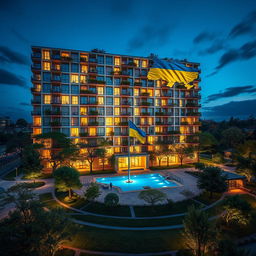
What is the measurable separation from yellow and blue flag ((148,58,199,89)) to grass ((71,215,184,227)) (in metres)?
23.5

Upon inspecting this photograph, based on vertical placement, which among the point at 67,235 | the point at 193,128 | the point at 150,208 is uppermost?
the point at 193,128

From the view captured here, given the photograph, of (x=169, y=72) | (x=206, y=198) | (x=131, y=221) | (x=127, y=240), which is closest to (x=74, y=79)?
(x=169, y=72)

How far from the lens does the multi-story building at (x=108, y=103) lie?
45.5 m

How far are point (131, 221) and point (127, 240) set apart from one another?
432 cm

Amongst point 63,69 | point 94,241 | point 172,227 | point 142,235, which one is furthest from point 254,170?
point 63,69

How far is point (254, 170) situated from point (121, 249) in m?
30.1

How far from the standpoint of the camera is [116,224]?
20.7 meters

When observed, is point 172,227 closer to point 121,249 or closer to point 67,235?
point 121,249

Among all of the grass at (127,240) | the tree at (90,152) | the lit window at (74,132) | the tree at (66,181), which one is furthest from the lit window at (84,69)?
the grass at (127,240)

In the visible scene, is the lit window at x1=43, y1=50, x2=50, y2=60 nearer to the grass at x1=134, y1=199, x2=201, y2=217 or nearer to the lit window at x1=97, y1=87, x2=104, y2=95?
the lit window at x1=97, y1=87, x2=104, y2=95

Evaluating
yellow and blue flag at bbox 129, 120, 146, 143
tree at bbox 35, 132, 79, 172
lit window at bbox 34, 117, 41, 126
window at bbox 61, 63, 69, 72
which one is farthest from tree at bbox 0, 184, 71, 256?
window at bbox 61, 63, 69, 72

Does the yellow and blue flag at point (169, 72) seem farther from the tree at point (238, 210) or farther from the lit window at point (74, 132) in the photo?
the lit window at point (74, 132)

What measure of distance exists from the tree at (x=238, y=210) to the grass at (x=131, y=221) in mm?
6284

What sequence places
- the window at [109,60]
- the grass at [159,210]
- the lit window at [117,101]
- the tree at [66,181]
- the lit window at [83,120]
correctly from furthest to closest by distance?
the lit window at [117,101] → the window at [109,60] → the lit window at [83,120] → the tree at [66,181] → the grass at [159,210]
